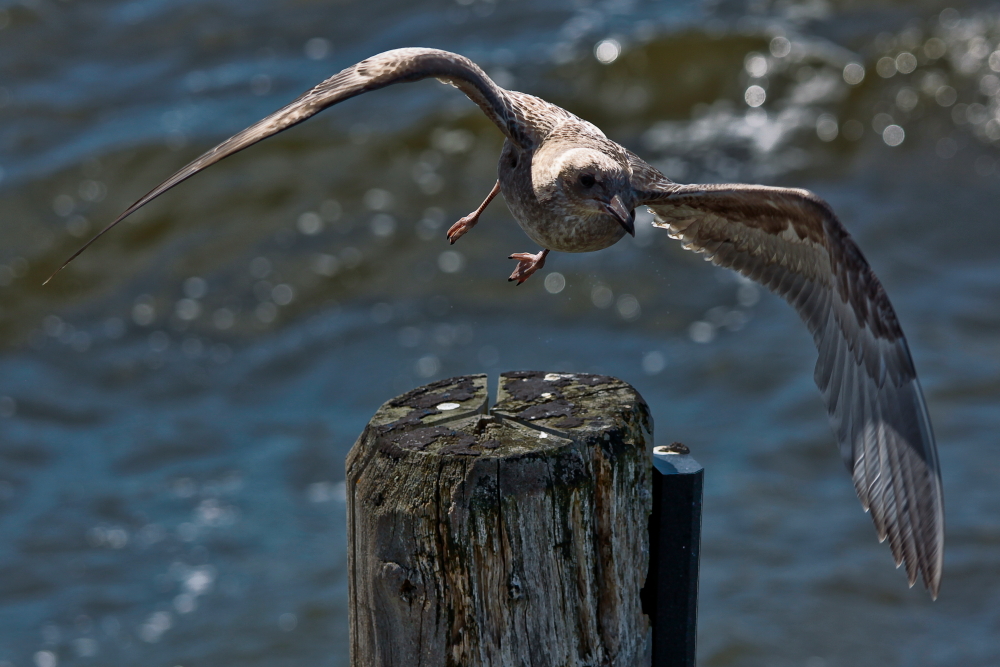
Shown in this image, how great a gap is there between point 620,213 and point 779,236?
39.1 inches

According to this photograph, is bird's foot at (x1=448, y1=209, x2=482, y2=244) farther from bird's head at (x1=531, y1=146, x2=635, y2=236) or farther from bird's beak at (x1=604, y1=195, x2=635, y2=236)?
bird's beak at (x1=604, y1=195, x2=635, y2=236)

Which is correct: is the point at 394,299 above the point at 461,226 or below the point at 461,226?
below

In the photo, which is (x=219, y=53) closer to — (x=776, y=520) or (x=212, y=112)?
(x=212, y=112)

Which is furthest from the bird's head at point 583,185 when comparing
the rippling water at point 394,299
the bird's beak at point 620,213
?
the rippling water at point 394,299

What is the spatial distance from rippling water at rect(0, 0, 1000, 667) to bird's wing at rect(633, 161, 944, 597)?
3.28 meters

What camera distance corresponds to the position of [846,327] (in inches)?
175

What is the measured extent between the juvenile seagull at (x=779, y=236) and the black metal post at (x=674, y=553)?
866 millimetres

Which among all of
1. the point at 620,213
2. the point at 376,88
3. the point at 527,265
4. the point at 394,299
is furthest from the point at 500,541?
the point at 394,299

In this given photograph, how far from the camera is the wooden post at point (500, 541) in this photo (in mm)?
3016

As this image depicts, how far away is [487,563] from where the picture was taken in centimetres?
301

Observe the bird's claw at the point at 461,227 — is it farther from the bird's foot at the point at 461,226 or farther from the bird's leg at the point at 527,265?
the bird's leg at the point at 527,265

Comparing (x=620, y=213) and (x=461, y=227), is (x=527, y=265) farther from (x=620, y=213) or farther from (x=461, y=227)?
(x=620, y=213)

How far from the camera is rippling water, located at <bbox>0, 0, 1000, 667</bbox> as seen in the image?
7570mm

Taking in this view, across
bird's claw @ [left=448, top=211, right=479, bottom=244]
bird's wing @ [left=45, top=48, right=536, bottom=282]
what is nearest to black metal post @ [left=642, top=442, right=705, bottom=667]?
bird's wing @ [left=45, top=48, right=536, bottom=282]
